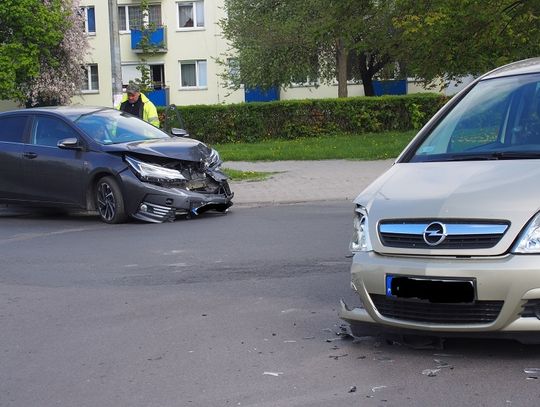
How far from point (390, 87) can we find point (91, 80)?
59.2 ft

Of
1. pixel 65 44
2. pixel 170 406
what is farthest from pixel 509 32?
pixel 65 44

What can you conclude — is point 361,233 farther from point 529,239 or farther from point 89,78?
point 89,78

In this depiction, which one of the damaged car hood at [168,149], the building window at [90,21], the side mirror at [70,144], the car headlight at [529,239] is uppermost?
the building window at [90,21]

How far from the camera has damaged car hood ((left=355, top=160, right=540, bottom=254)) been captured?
490 cm

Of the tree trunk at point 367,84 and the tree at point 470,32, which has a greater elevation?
the tree at point 470,32

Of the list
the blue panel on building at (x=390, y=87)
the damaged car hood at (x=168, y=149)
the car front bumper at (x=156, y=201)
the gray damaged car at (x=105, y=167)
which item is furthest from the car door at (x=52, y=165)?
the blue panel on building at (x=390, y=87)

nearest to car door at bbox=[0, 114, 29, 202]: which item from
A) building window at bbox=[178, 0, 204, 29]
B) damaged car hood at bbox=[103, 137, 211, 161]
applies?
damaged car hood at bbox=[103, 137, 211, 161]

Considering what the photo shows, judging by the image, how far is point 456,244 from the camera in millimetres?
4961

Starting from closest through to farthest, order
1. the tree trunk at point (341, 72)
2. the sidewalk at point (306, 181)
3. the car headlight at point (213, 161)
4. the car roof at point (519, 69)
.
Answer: the car roof at point (519, 69) < the car headlight at point (213, 161) < the sidewalk at point (306, 181) < the tree trunk at point (341, 72)

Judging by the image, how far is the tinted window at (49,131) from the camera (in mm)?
13180

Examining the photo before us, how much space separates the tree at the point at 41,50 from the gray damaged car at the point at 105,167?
3268 cm

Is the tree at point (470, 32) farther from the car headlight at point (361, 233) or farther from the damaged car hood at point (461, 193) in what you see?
the car headlight at point (361, 233)

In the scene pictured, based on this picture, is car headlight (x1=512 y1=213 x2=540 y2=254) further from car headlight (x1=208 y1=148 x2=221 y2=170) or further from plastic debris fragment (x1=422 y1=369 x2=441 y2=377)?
car headlight (x1=208 y1=148 x2=221 y2=170)

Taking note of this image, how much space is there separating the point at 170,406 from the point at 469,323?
170cm
